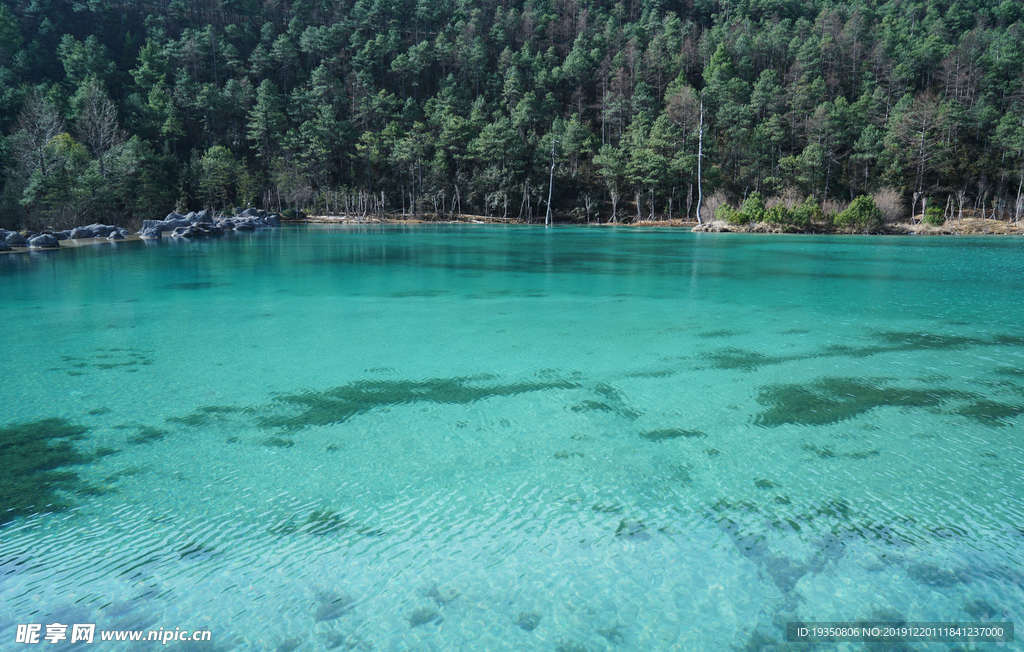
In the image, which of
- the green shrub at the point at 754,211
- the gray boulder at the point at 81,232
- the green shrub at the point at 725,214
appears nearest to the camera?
the gray boulder at the point at 81,232

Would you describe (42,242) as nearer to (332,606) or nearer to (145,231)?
(145,231)

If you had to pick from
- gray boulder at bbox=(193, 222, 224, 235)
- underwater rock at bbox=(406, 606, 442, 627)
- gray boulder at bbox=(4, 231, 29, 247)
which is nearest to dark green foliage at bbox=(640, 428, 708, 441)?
underwater rock at bbox=(406, 606, 442, 627)

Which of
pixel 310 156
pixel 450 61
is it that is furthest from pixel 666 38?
pixel 310 156

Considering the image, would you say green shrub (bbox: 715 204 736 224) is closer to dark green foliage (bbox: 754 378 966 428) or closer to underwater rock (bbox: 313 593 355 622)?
dark green foliage (bbox: 754 378 966 428)

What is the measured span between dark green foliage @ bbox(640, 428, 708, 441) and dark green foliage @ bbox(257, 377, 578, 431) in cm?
116

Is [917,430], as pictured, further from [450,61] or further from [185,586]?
[450,61]

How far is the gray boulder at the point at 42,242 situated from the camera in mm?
19688

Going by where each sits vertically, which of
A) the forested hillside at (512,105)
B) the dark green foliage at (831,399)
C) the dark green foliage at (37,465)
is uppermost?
the forested hillside at (512,105)

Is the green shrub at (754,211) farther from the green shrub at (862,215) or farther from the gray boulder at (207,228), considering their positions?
the gray boulder at (207,228)

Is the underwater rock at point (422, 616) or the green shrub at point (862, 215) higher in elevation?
the green shrub at point (862, 215)

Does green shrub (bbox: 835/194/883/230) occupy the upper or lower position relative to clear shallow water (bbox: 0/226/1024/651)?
upper

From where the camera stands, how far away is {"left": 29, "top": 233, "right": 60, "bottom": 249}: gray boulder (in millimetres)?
19688

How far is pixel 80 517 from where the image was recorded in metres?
2.95

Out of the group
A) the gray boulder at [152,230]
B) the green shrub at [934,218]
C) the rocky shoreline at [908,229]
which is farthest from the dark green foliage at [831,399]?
the green shrub at [934,218]
